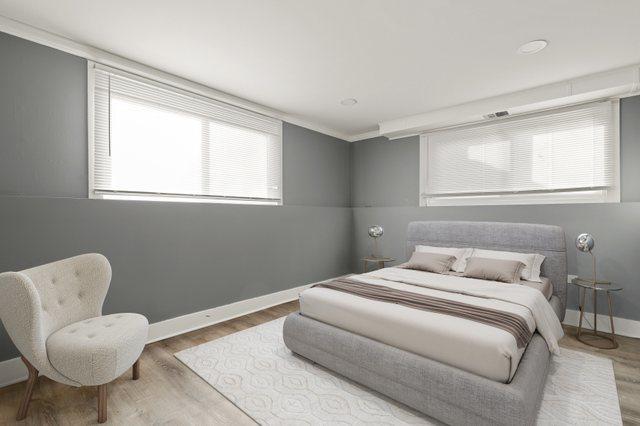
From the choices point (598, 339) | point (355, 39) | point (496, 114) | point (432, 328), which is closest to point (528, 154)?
point (496, 114)

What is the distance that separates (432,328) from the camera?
6.31ft

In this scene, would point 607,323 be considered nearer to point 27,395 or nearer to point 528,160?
point 528,160

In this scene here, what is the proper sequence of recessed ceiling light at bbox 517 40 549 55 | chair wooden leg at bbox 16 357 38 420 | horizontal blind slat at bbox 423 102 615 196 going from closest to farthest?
1. chair wooden leg at bbox 16 357 38 420
2. recessed ceiling light at bbox 517 40 549 55
3. horizontal blind slat at bbox 423 102 615 196

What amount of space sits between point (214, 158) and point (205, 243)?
1049 millimetres

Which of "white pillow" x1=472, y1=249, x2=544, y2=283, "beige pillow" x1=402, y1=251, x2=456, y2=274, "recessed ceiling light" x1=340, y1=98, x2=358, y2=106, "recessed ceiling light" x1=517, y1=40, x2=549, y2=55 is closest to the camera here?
"recessed ceiling light" x1=517, y1=40, x2=549, y2=55

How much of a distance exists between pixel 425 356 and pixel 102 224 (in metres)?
2.83

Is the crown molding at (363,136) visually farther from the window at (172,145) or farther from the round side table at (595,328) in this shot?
the round side table at (595,328)

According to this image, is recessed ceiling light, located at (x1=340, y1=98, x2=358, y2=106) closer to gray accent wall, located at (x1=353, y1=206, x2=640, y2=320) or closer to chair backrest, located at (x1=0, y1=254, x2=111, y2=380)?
gray accent wall, located at (x1=353, y1=206, x2=640, y2=320)

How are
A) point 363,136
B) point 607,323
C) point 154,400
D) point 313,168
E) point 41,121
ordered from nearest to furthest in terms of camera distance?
1. point 154,400
2. point 41,121
3. point 607,323
4. point 313,168
5. point 363,136

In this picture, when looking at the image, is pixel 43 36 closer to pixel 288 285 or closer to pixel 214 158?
pixel 214 158

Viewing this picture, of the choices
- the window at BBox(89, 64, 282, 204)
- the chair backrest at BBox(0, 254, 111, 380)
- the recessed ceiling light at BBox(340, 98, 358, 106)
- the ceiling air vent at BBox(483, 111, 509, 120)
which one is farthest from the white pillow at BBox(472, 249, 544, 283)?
the chair backrest at BBox(0, 254, 111, 380)

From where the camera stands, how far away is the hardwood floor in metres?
1.85

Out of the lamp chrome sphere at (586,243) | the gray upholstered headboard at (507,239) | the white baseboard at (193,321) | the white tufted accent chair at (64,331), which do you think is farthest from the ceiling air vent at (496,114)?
the white tufted accent chair at (64,331)

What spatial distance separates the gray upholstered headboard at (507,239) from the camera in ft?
10.9
